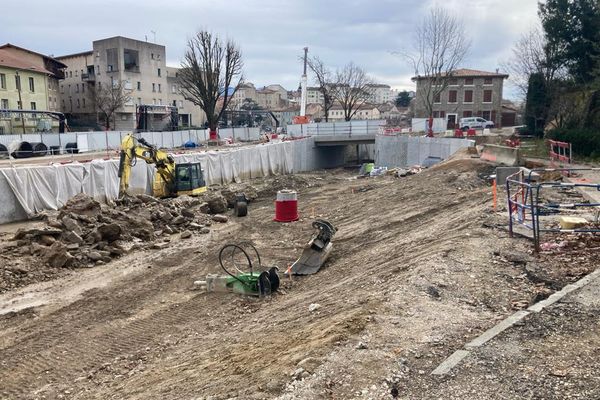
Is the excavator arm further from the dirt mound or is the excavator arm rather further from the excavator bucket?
the excavator bucket

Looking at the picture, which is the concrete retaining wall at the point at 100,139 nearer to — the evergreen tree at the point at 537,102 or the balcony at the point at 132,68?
the evergreen tree at the point at 537,102

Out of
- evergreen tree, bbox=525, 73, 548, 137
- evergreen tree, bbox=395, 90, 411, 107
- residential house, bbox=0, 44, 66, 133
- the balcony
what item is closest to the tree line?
evergreen tree, bbox=525, 73, 548, 137

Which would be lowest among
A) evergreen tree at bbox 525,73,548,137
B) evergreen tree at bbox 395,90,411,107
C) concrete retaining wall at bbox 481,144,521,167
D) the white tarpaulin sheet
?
the white tarpaulin sheet

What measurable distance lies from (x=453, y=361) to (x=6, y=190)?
58.3 ft

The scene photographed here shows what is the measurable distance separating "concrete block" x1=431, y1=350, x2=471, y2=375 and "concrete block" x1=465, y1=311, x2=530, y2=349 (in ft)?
0.59

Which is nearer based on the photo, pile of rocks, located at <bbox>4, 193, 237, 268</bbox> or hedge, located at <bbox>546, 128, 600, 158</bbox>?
pile of rocks, located at <bbox>4, 193, 237, 268</bbox>

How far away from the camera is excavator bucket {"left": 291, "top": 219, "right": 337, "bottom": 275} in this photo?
38.4ft

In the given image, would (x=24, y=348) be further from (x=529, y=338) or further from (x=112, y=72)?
(x=112, y=72)

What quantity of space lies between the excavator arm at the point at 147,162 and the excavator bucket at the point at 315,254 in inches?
425

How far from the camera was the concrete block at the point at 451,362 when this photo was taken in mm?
4944

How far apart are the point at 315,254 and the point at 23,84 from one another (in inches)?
2403

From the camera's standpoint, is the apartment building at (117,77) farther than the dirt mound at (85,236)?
Yes

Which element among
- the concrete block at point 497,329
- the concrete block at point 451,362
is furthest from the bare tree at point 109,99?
the concrete block at point 451,362

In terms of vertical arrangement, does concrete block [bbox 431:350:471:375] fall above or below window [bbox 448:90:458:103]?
below
